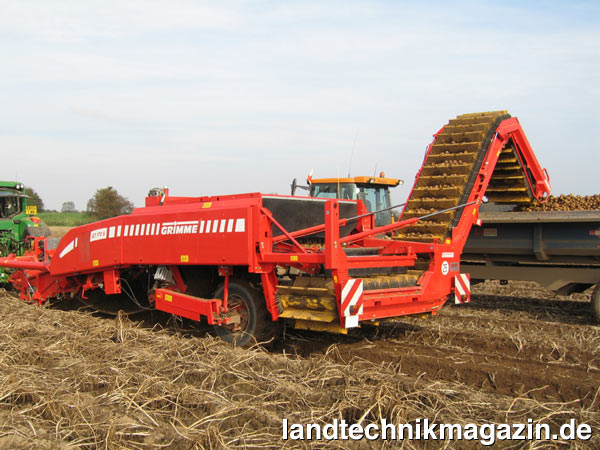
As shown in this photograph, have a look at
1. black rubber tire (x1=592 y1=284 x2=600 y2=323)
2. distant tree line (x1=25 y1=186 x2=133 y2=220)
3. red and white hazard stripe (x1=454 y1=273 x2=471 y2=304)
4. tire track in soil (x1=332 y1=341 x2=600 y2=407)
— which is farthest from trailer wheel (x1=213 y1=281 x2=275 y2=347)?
distant tree line (x1=25 y1=186 x2=133 y2=220)

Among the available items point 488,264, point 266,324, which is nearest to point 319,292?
point 266,324

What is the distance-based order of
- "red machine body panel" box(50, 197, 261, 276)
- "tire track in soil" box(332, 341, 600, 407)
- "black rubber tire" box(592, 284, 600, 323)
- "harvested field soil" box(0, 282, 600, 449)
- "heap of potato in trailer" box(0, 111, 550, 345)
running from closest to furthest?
"harvested field soil" box(0, 282, 600, 449), "tire track in soil" box(332, 341, 600, 407), "heap of potato in trailer" box(0, 111, 550, 345), "red machine body panel" box(50, 197, 261, 276), "black rubber tire" box(592, 284, 600, 323)

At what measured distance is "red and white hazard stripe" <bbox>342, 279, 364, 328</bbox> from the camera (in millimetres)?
4719

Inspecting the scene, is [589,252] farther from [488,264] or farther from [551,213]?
[488,264]

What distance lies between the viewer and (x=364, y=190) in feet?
33.8

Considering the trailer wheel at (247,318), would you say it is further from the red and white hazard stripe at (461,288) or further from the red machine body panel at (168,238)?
the red and white hazard stripe at (461,288)

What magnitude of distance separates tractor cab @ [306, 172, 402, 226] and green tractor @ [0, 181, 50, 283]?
537 cm

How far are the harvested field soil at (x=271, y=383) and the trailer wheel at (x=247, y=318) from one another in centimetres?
17

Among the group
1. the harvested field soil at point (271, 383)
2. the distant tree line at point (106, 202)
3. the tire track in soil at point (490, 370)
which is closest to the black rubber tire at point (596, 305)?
the harvested field soil at point (271, 383)

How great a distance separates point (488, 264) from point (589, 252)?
1.36 metres

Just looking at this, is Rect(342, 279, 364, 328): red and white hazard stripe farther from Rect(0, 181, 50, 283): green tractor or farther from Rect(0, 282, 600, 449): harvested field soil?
Rect(0, 181, 50, 283): green tractor

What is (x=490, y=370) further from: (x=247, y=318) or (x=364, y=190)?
(x=364, y=190)

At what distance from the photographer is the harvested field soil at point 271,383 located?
318 cm

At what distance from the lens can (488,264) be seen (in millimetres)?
7812
